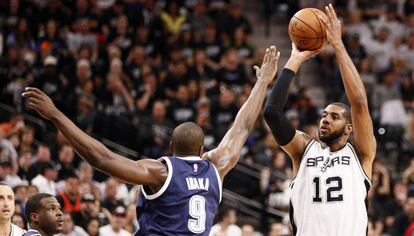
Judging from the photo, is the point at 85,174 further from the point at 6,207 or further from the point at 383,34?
the point at 383,34

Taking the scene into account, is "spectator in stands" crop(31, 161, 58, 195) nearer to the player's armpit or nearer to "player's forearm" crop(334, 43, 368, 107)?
the player's armpit

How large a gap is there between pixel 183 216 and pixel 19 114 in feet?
27.9

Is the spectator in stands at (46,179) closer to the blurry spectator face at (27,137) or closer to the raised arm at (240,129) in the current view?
the blurry spectator face at (27,137)

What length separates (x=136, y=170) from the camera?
581cm

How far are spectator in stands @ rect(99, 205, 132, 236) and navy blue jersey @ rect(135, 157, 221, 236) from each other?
576 cm

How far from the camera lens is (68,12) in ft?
56.5

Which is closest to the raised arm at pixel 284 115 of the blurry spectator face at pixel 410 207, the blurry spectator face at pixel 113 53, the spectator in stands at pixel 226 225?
the spectator in stands at pixel 226 225

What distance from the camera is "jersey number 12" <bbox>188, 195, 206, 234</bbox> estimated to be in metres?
6.04

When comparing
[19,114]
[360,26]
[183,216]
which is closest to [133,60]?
[19,114]

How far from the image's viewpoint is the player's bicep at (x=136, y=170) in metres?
5.74

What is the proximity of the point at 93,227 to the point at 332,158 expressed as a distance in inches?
205

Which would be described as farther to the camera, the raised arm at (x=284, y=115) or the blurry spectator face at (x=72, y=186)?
the blurry spectator face at (x=72, y=186)

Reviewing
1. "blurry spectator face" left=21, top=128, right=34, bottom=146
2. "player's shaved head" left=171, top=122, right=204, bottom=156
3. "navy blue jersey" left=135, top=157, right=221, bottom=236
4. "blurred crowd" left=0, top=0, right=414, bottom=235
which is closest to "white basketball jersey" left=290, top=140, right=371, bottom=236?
"navy blue jersey" left=135, top=157, right=221, bottom=236

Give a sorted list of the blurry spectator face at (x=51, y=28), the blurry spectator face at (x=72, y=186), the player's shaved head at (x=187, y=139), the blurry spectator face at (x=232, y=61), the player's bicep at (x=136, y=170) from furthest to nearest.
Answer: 1. the blurry spectator face at (x=232, y=61)
2. the blurry spectator face at (x=51, y=28)
3. the blurry spectator face at (x=72, y=186)
4. the player's shaved head at (x=187, y=139)
5. the player's bicep at (x=136, y=170)
